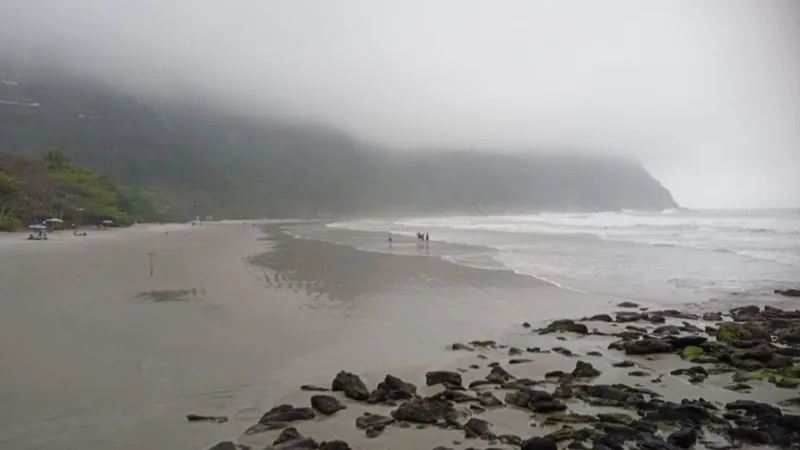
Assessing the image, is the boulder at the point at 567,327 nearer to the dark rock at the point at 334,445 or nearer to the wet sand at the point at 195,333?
the wet sand at the point at 195,333

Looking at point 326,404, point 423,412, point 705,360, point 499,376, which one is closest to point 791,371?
point 705,360

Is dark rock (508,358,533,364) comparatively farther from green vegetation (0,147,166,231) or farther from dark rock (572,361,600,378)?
green vegetation (0,147,166,231)

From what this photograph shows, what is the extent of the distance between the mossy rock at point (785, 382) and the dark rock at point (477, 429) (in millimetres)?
5076

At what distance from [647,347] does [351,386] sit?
6.17 metres

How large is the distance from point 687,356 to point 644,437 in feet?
15.8

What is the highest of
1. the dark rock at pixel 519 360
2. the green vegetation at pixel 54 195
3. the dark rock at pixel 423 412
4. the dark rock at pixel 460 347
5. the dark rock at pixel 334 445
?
the green vegetation at pixel 54 195

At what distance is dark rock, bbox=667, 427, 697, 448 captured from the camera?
598cm

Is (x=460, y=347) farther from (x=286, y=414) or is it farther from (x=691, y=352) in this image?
(x=286, y=414)

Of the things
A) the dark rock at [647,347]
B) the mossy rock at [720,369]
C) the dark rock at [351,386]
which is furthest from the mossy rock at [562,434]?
the dark rock at [647,347]

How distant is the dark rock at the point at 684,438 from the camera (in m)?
5.98

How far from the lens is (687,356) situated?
10.0 m

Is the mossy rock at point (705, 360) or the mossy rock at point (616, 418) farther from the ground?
the mossy rock at point (616, 418)

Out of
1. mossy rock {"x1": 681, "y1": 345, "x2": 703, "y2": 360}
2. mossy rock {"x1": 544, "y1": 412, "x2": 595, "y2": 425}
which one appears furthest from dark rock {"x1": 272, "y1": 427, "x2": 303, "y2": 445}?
mossy rock {"x1": 681, "y1": 345, "x2": 703, "y2": 360}

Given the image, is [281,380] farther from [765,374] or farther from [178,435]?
[765,374]
